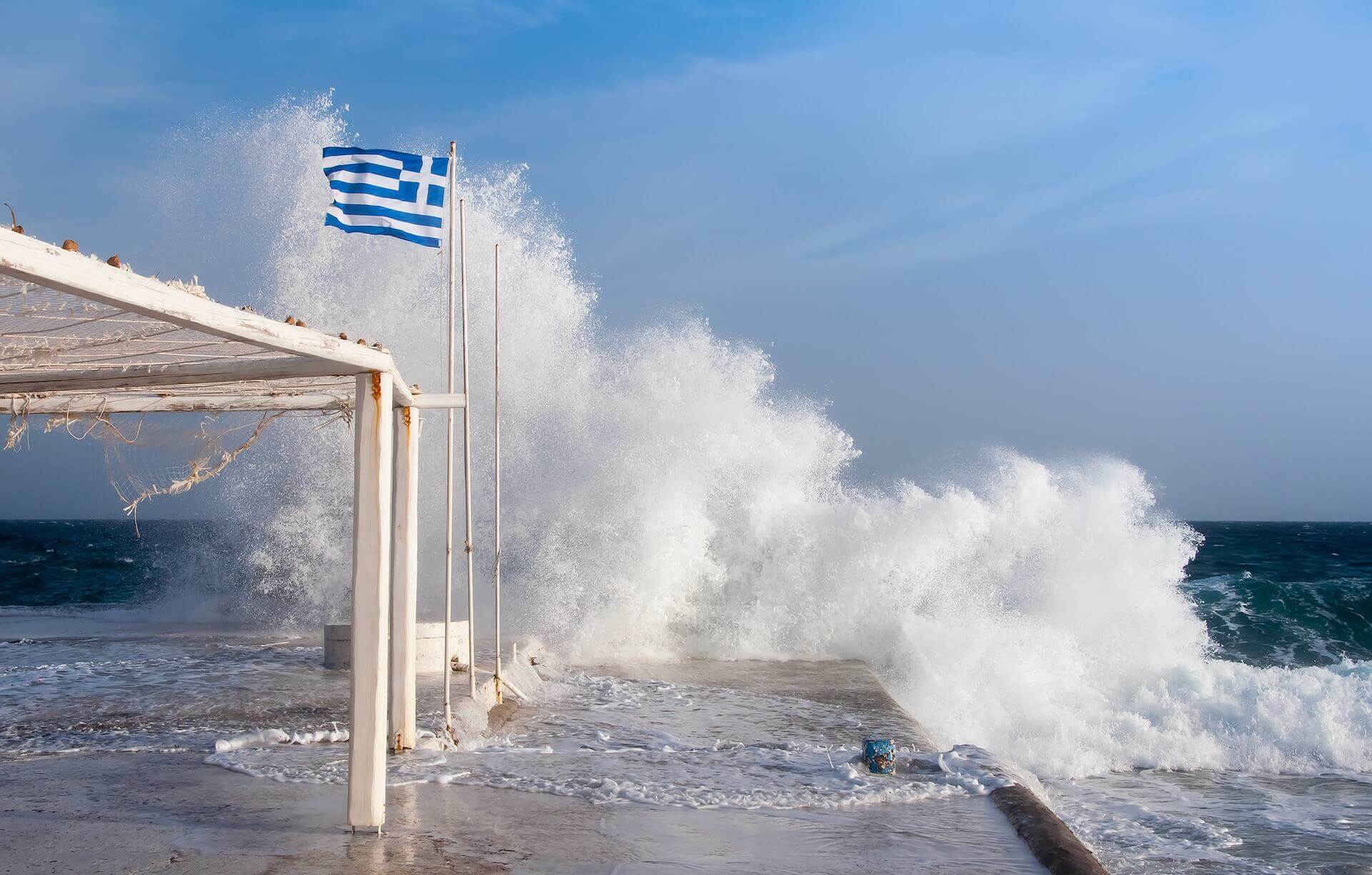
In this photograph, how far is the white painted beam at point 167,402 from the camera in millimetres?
6793

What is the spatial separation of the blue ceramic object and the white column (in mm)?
3357

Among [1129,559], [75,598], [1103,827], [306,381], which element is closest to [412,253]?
[306,381]

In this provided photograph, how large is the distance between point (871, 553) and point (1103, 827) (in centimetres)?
961

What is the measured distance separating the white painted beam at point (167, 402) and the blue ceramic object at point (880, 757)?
442 centimetres

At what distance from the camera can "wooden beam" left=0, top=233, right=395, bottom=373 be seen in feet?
10.1


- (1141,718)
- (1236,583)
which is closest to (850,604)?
(1141,718)

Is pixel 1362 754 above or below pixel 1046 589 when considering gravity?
below

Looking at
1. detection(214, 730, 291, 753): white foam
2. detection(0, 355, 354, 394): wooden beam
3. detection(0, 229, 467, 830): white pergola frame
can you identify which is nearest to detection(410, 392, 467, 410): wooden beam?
detection(0, 229, 467, 830): white pergola frame

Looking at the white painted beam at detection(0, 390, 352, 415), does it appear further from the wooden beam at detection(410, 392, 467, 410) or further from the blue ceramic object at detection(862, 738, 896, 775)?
the blue ceramic object at detection(862, 738, 896, 775)


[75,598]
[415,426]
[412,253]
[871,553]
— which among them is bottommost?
[75,598]

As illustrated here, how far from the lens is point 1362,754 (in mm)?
11055

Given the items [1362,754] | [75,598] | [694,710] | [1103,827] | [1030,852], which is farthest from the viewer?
[75,598]

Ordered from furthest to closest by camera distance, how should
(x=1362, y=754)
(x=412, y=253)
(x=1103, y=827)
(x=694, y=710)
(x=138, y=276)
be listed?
1. (x=412, y=253)
2. (x=1362, y=754)
3. (x=694, y=710)
4. (x=1103, y=827)
5. (x=138, y=276)

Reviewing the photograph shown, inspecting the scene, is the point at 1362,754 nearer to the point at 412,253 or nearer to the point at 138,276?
the point at 138,276
